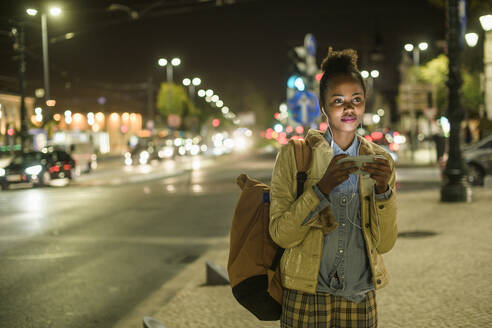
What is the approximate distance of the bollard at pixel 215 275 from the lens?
22.7 ft

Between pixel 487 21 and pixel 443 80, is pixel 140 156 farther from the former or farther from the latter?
pixel 487 21

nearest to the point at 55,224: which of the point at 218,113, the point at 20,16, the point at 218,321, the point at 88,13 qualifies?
the point at 218,321

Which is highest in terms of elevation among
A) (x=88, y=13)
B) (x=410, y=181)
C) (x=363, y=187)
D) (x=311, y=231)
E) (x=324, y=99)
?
(x=88, y=13)

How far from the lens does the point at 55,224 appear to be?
13.1m

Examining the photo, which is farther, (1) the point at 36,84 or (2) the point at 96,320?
(1) the point at 36,84

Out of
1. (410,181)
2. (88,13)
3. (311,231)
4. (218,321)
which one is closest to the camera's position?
(311,231)

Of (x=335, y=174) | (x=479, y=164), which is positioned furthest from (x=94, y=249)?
(x=479, y=164)

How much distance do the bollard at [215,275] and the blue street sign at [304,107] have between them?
21.8 feet

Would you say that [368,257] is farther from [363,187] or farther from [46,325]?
[46,325]

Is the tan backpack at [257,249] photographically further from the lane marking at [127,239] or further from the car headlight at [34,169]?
the car headlight at [34,169]

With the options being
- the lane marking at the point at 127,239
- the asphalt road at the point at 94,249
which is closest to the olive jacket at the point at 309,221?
the asphalt road at the point at 94,249

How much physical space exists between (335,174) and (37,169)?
23700 millimetres

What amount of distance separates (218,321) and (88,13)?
79.5 feet

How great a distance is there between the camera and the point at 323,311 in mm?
→ 2744
